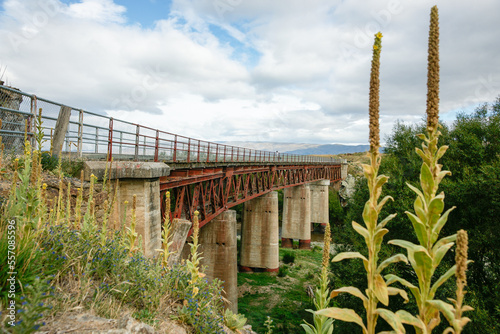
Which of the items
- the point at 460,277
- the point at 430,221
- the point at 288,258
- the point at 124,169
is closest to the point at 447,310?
the point at 460,277

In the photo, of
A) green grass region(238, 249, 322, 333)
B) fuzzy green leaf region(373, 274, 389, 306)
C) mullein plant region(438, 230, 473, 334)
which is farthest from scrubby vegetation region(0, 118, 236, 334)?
green grass region(238, 249, 322, 333)

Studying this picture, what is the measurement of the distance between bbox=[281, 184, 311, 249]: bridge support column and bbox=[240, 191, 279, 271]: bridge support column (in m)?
9.38

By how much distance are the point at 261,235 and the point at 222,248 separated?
9.97 metres

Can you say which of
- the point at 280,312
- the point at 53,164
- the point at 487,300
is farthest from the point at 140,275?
the point at 280,312

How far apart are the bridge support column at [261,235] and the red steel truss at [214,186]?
2.23 meters

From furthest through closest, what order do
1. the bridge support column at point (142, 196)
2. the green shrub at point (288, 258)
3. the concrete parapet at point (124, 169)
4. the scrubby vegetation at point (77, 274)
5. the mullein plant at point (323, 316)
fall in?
the green shrub at point (288, 258), the bridge support column at point (142, 196), the concrete parapet at point (124, 169), the scrubby vegetation at point (77, 274), the mullein plant at point (323, 316)

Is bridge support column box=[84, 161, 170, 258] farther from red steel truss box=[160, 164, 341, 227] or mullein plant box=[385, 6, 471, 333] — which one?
mullein plant box=[385, 6, 471, 333]

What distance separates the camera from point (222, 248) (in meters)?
19.0

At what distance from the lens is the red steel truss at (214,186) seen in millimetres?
12184

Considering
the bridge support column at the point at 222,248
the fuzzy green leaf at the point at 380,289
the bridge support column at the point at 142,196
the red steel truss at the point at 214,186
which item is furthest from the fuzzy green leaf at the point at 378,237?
the bridge support column at the point at 222,248

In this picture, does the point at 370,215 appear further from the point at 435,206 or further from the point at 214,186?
the point at 214,186

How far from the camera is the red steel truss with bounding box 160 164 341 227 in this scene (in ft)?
40.0

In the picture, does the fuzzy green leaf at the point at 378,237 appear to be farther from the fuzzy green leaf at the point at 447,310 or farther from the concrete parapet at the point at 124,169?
the concrete parapet at the point at 124,169

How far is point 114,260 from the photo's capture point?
384 centimetres
